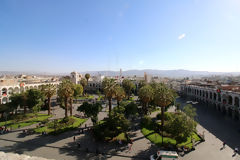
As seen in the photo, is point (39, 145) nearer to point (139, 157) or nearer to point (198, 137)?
point (139, 157)

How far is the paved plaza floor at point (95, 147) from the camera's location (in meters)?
20.5

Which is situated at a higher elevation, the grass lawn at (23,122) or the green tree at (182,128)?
the green tree at (182,128)

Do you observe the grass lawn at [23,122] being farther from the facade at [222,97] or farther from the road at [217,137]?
the facade at [222,97]

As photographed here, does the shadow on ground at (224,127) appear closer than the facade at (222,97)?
Yes

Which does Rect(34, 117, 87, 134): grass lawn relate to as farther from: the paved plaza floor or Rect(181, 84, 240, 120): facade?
Rect(181, 84, 240, 120): facade

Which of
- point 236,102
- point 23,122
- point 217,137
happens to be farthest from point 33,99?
point 236,102

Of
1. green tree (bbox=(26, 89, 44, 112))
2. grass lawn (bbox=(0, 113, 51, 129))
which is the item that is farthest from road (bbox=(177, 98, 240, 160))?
green tree (bbox=(26, 89, 44, 112))

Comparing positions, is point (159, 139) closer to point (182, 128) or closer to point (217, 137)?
point (182, 128)

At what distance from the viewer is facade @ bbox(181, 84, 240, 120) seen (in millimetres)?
38031

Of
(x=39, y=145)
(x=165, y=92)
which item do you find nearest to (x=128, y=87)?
(x=165, y=92)

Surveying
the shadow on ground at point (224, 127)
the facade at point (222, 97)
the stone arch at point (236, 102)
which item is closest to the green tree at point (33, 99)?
the shadow on ground at point (224, 127)

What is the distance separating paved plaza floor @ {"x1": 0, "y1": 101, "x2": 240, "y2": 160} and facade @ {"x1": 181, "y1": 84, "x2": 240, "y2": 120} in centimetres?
1211

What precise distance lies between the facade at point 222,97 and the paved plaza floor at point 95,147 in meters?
12.1

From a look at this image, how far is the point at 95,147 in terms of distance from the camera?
22875 millimetres
